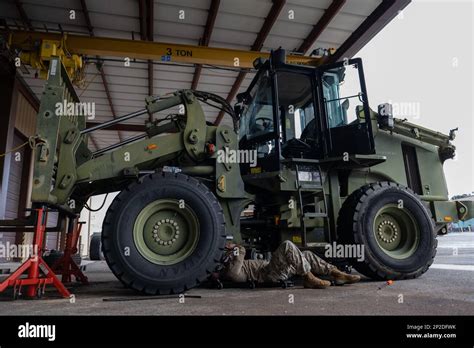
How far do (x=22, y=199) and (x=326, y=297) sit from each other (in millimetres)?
10876

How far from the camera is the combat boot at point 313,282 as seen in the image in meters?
3.79

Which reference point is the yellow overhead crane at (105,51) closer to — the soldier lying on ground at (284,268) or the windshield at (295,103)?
the windshield at (295,103)

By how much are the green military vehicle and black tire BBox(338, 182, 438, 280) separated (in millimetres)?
14

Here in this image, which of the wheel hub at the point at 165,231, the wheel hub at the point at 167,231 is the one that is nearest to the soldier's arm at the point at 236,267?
the wheel hub at the point at 167,231

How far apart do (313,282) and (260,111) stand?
2.36m

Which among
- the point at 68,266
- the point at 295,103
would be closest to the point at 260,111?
the point at 295,103

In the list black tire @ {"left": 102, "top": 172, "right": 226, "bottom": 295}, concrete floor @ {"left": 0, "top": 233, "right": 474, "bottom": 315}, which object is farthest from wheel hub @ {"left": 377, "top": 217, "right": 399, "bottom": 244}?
black tire @ {"left": 102, "top": 172, "right": 226, "bottom": 295}

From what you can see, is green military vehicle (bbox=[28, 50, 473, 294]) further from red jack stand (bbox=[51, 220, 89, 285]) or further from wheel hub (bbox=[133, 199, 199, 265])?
red jack stand (bbox=[51, 220, 89, 285])

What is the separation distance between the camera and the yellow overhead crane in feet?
23.6

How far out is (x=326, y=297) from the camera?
3213 mm

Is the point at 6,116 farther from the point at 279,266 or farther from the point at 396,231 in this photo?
the point at 396,231

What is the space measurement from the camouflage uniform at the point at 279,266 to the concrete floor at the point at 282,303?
0.62ft

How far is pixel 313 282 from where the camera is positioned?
3.80 meters
